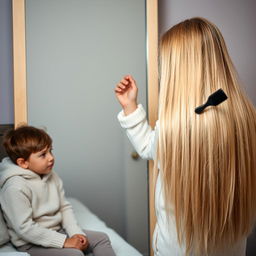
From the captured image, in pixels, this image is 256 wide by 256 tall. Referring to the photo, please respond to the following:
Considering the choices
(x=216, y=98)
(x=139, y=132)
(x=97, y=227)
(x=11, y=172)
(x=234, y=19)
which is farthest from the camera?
(x=234, y=19)

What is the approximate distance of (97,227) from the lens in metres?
1.10

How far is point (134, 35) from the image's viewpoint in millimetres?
1195

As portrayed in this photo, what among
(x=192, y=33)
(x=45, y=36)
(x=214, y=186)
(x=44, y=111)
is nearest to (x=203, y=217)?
(x=214, y=186)

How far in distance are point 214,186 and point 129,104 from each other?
33 cm

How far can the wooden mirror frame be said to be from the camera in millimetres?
1122

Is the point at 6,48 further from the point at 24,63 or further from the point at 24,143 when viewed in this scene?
the point at 24,143

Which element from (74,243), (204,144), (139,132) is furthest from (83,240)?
(204,144)

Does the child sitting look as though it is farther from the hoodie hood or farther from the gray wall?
the gray wall

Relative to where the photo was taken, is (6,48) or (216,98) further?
(6,48)

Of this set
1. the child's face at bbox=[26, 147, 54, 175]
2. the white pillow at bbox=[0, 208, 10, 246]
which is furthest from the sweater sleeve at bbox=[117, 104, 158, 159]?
the white pillow at bbox=[0, 208, 10, 246]

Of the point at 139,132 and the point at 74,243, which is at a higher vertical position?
the point at 139,132

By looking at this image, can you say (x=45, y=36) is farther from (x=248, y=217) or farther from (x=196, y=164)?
(x=248, y=217)

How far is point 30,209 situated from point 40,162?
0.15 metres

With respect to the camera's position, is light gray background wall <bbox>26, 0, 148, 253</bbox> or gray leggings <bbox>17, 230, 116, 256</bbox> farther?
light gray background wall <bbox>26, 0, 148, 253</bbox>
